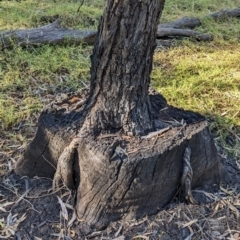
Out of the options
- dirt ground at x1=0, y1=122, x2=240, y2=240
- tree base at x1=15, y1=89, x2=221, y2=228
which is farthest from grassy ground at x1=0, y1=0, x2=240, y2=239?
tree base at x1=15, y1=89, x2=221, y2=228

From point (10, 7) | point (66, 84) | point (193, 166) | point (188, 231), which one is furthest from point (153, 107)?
point (10, 7)

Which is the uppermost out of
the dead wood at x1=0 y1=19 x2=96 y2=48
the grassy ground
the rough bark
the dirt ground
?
the rough bark

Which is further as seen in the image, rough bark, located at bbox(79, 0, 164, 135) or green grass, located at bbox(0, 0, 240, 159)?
green grass, located at bbox(0, 0, 240, 159)

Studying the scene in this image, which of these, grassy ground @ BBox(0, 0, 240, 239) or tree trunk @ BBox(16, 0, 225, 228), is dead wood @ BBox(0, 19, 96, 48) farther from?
tree trunk @ BBox(16, 0, 225, 228)

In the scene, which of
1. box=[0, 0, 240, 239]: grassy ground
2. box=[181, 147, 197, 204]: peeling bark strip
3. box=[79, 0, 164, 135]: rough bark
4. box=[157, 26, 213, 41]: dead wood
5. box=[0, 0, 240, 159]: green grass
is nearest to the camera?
box=[79, 0, 164, 135]: rough bark

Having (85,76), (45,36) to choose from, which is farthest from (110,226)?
(45,36)

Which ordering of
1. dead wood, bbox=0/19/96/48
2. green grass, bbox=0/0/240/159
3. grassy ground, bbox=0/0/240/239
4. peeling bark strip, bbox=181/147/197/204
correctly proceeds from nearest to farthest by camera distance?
peeling bark strip, bbox=181/147/197/204 → grassy ground, bbox=0/0/240/239 → green grass, bbox=0/0/240/159 → dead wood, bbox=0/19/96/48

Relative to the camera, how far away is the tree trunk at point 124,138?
149 centimetres

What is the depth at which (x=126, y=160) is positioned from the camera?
59.1 inches

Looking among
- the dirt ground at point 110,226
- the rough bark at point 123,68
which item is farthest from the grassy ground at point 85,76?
the rough bark at point 123,68

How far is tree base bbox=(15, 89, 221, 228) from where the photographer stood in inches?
60.2

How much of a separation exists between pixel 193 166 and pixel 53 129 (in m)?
0.64

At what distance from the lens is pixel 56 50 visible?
338 cm

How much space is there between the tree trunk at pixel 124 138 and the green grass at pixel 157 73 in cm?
65
